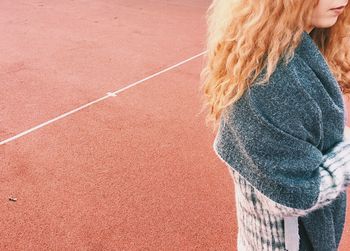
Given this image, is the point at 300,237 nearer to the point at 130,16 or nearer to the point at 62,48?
the point at 62,48

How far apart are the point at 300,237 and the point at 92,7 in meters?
9.69

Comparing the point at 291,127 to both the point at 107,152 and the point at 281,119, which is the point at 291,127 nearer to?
the point at 281,119

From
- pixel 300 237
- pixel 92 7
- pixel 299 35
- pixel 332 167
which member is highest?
pixel 299 35

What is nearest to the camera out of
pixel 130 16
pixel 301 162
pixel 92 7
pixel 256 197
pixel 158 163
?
pixel 301 162

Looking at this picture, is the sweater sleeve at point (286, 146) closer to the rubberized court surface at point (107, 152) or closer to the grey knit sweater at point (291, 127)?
the grey knit sweater at point (291, 127)

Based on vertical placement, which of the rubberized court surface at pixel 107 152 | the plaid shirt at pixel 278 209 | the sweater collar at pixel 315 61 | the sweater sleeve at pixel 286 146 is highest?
the sweater collar at pixel 315 61

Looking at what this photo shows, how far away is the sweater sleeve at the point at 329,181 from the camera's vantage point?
0.97 meters

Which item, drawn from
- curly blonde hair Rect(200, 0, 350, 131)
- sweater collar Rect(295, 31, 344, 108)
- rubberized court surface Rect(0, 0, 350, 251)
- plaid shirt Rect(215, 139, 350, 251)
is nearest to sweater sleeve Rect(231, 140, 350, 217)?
plaid shirt Rect(215, 139, 350, 251)

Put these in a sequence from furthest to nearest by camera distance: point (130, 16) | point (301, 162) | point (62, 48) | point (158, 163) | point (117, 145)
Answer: point (130, 16)
point (62, 48)
point (117, 145)
point (158, 163)
point (301, 162)

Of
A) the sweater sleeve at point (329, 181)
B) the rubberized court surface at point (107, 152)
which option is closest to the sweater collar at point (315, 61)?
the sweater sleeve at point (329, 181)

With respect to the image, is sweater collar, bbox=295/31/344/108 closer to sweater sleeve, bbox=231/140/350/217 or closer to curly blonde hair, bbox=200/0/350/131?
curly blonde hair, bbox=200/0/350/131

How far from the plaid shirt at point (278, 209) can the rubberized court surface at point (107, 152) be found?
63.8 inches

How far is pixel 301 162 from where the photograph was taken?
93 cm

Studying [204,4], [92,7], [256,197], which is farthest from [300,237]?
[204,4]
